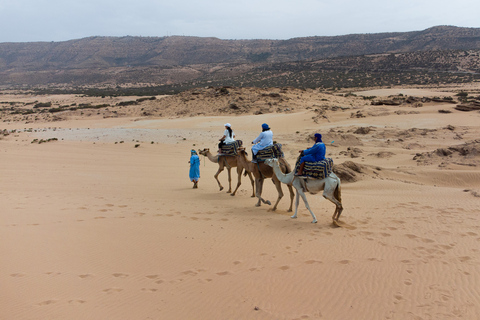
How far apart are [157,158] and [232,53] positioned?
157 meters

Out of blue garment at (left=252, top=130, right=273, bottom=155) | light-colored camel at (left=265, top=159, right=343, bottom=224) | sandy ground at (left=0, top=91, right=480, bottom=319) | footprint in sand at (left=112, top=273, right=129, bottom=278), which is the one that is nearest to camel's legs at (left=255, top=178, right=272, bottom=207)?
sandy ground at (left=0, top=91, right=480, bottom=319)

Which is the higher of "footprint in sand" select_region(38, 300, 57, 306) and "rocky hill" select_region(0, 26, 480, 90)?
"rocky hill" select_region(0, 26, 480, 90)

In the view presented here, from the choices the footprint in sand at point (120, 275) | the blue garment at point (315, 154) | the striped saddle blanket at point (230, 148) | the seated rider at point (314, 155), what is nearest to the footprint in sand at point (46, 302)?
Answer: the footprint in sand at point (120, 275)

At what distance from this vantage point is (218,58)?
544ft

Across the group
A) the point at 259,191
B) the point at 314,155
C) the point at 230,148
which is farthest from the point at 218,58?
the point at 314,155

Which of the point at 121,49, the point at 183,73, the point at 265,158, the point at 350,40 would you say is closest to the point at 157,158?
the point at 265,158

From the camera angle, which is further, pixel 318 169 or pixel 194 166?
pixel 194 166

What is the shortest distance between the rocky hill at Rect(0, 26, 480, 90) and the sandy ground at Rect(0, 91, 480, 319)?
60.6 m

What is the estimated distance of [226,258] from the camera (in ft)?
→ 23.4

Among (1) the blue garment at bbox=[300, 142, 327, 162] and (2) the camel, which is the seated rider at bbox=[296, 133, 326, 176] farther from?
(2) the camel

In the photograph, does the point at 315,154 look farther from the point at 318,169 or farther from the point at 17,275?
the point at 17,275

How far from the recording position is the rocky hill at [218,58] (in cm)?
9062

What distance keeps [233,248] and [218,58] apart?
165977mm

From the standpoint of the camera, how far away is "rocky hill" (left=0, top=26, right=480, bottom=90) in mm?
90625
